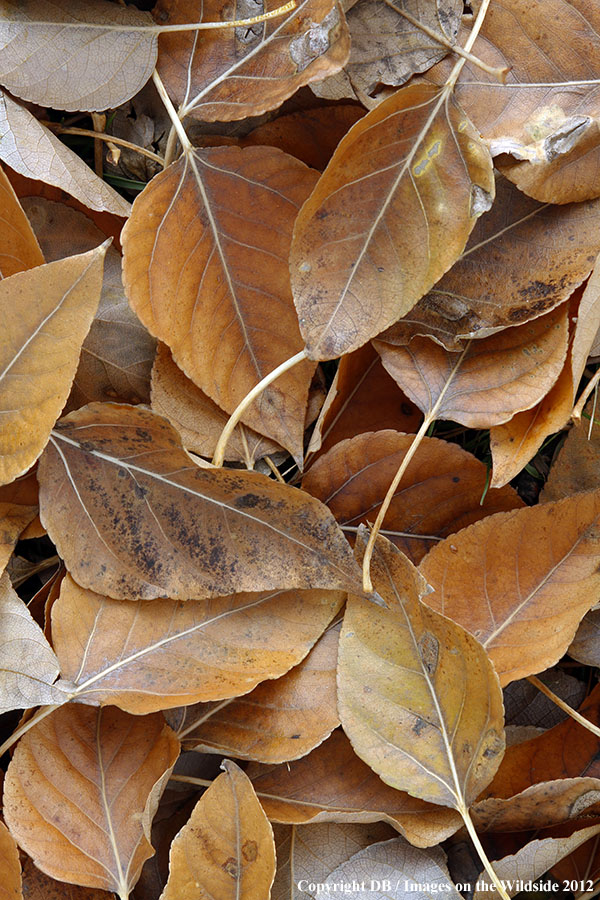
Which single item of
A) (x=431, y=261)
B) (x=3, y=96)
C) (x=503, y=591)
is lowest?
(x=503, y=591)

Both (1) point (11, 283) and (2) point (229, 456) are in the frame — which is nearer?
(1) point (11, 283)

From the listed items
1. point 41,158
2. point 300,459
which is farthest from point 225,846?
point 41,158

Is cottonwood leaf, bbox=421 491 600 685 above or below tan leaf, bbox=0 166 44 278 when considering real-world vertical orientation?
below

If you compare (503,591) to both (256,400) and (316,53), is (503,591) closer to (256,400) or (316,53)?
(256,400)

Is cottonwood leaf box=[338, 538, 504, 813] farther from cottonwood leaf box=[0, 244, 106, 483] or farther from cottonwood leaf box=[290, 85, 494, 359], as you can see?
cottonwood leaf box=[0, 244, 106, 483]

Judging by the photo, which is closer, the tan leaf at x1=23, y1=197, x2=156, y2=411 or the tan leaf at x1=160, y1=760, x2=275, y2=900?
the tan leaf at x1=160, y1=760, x2=275, y2=900

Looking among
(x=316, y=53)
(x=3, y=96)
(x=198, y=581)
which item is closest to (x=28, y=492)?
(x=198, y=581)

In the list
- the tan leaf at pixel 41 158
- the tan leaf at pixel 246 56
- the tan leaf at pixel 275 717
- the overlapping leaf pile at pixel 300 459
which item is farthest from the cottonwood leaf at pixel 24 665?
the tan leaf at pixel 246 56

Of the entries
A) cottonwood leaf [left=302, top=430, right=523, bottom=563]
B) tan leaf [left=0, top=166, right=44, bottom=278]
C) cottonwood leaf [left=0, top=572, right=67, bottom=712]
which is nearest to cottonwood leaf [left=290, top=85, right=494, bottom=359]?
cottonwood leaf [left=302, top=430, right=523, bottom=563]
